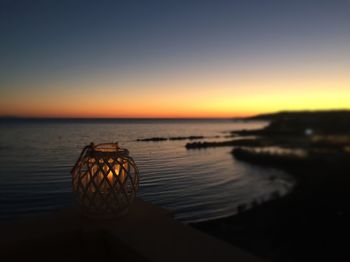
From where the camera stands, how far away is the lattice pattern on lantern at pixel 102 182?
7.28 feet

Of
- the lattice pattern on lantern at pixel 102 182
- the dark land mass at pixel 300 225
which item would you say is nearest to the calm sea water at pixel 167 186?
the dark land mass at pixel 300 225

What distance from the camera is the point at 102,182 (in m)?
2.24

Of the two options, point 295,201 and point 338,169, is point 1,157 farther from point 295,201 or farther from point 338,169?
point 338,169

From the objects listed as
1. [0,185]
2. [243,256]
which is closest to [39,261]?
[243,256]

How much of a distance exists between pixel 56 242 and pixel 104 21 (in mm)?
10290

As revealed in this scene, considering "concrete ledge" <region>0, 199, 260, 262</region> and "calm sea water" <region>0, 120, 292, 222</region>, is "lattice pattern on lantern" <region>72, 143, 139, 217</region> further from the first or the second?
"calm sea water" <region>0, 120, 292, 222</region>

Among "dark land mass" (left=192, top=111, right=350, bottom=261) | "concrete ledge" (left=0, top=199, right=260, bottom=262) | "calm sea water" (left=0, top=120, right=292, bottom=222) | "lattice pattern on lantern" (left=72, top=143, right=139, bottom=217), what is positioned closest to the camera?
"concrete ledge" (left=0, top=199, right=260, bottom=262)

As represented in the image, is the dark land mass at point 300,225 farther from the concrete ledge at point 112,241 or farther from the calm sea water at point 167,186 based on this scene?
the concrete ledge at point 112,241

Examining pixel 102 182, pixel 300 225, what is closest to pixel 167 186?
pixel 300 225

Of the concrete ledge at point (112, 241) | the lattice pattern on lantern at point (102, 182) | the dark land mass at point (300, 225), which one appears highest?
the lattice pattern on lantern at point (102, 182)

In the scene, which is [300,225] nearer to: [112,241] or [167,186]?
[167,186]

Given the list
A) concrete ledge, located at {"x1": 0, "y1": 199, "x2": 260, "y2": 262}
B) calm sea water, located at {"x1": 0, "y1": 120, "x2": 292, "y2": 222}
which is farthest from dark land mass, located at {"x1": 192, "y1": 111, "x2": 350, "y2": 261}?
concrete ledge, located at {"x1": 0, "y1": 199, "x2": 260, "y2": 262}

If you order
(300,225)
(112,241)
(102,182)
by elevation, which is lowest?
(300,225)

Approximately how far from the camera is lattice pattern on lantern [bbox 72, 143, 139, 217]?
222 cm
